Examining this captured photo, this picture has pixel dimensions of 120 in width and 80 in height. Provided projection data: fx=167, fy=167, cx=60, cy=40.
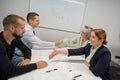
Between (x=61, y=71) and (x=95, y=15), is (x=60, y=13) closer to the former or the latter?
(x=95, y=15)

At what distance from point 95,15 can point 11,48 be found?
8.50 ft

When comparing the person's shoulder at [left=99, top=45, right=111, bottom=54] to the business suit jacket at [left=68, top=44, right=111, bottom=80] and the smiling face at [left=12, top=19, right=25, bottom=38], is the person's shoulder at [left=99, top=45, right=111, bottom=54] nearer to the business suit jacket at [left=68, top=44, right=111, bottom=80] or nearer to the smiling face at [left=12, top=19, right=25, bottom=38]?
the business suit jacket at [left=68, top=44, right=111, bottom=80]

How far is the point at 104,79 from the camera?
6.47ft

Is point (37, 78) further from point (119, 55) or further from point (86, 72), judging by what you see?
point (119, 55)

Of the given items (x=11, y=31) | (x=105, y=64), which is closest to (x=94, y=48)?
(x=105, y=64)

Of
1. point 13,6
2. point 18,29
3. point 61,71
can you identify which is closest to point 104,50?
point 61,71

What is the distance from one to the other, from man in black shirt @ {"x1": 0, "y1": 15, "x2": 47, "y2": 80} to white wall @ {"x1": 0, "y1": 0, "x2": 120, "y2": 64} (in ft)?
5.80

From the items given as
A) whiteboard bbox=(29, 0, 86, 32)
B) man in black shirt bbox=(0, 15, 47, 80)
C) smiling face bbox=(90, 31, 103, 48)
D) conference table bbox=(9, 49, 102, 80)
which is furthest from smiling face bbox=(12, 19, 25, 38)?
whiteboard bbox=(29, 0, 86, 32)

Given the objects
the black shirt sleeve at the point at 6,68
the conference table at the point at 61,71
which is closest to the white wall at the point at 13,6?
the conference table at the point at 61,71

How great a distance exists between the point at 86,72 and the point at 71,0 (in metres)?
2.31

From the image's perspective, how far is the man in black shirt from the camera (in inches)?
56.4

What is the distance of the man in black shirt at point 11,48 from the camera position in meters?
1.43

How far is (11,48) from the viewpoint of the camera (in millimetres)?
1910

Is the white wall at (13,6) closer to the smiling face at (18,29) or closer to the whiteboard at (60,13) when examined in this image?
the whiteboard at (60,13)
